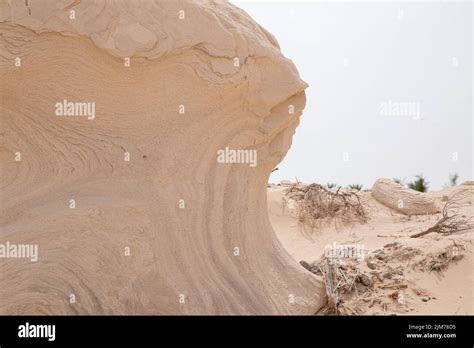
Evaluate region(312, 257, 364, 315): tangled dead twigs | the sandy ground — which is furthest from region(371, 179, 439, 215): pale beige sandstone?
region(312, 257, 364, 315): tangled dead twigs

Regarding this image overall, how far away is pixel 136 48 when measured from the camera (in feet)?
14.3

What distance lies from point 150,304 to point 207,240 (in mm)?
674

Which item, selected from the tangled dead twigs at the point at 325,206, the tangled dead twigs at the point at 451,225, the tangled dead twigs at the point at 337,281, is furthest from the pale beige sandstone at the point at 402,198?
the tangled dead twigs at the point at 337,281

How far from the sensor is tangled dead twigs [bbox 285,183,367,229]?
1037 cm

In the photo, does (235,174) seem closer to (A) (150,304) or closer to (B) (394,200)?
(A) (150,304)

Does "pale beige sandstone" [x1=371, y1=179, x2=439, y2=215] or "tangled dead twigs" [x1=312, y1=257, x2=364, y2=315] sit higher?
"pale beige sandstone" [x1=371, y1=179, x2=439, y2=215]

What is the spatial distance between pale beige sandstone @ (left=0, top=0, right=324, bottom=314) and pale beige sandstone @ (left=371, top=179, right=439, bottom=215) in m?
6.27

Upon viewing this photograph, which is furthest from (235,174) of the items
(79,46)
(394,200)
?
(394,200)

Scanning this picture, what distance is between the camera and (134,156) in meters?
4.55

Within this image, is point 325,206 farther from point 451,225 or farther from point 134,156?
point 134,156

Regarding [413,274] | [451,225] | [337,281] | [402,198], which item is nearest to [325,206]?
[402,198]

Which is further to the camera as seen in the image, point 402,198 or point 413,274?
point 402,198

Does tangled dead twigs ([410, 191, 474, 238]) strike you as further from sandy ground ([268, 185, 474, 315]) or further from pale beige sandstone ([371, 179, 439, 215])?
pale beige sandstone ([371, 179, 439, 215])

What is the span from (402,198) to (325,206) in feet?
5.22
